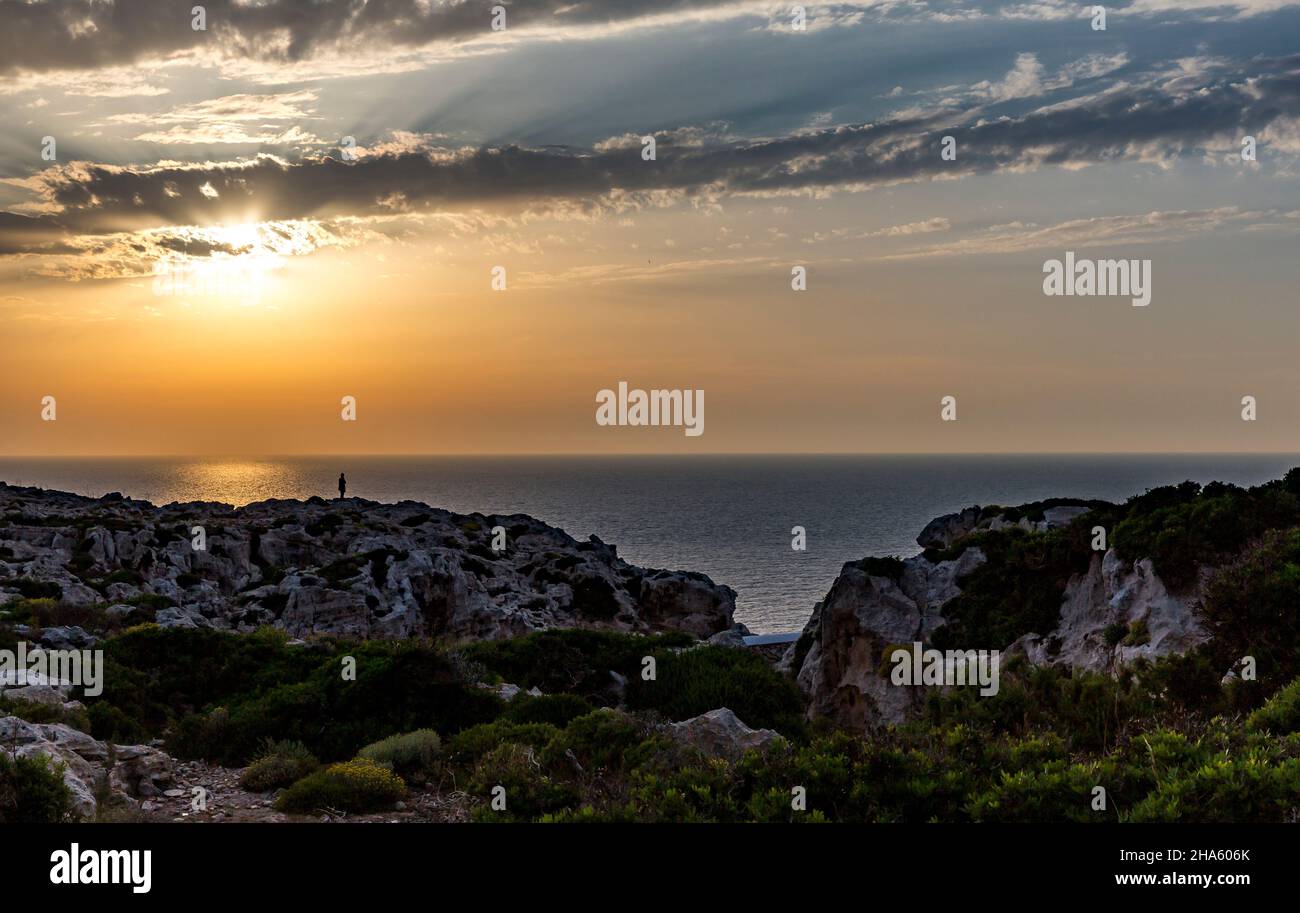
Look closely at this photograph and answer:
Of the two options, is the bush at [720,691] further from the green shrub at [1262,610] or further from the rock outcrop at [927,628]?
the green shrub at [1262,610]

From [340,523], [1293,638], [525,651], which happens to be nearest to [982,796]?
[1293,638]

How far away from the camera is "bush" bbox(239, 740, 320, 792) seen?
46.0ft

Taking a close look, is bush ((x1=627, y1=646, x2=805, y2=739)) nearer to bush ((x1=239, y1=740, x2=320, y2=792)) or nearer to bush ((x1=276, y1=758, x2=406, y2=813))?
bush ((x1=276, y1=758, x2=406, y2=813))

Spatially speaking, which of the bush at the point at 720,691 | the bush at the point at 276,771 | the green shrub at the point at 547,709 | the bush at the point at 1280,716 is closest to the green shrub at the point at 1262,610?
the bush at the point at 1280,716

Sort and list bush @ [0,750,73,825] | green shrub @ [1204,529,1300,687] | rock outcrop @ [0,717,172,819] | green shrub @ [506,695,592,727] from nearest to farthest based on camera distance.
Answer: bush @ [0,750,73,825]
rock outcrop @ [0,717,172,819]
green shrub @ [1204,529,1300,687]
green shrub @ [506,695,592,727]

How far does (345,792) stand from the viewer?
12.6m

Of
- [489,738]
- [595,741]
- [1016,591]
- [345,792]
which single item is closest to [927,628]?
[1016,591]

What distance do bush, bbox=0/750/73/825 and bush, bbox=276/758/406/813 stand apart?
276 cm

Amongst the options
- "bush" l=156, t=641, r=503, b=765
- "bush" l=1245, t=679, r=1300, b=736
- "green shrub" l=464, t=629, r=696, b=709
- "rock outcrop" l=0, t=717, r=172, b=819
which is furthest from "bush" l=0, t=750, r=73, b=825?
"bush" l=1245, t=679, r=1300, b=736

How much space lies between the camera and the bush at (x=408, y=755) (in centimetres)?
1423

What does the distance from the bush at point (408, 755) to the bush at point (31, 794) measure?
4.38 meters

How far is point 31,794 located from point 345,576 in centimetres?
3003
